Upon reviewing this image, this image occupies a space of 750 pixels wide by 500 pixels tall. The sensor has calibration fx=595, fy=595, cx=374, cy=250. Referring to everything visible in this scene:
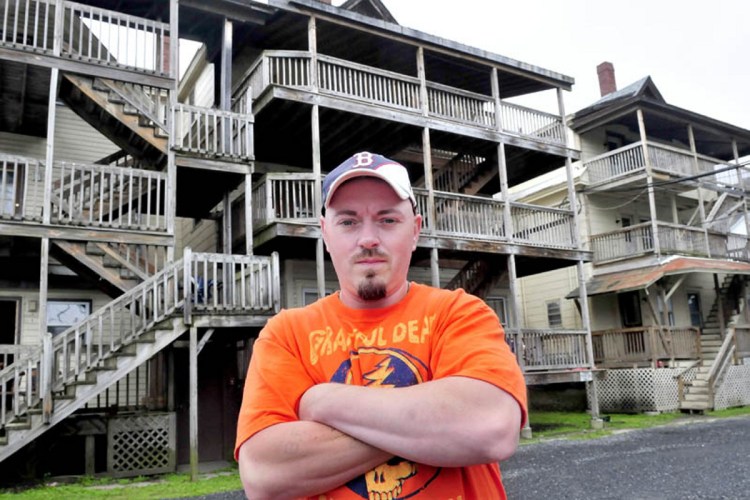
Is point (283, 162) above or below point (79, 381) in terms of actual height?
above

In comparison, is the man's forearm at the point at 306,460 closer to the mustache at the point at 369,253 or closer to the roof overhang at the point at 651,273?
the mustache at the point at 369,253

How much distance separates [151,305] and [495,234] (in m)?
9.06

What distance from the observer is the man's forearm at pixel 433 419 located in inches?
63.7

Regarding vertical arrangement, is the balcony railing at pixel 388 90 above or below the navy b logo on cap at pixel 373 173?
above

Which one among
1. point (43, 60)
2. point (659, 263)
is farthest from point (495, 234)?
point (43, 60)

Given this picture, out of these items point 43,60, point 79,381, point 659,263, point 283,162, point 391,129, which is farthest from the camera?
point 659,263

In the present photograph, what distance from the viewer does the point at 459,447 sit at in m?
1.62

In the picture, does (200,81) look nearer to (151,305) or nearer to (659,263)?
(151,305)

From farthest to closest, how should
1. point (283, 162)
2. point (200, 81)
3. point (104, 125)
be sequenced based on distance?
1. point (200, 81)
2. point (283, 162)
3. point (104, 125)

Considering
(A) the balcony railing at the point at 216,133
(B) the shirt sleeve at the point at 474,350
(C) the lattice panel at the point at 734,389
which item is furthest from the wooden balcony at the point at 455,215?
(B) the shirt sleeve at the point at 474,350

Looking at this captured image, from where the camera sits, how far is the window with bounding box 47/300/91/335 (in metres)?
14.0

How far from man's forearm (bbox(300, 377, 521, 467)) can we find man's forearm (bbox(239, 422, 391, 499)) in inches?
1.4

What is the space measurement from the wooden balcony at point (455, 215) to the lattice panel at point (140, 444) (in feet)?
15.2

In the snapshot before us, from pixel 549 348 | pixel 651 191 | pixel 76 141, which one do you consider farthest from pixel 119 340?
pixel 651 191
